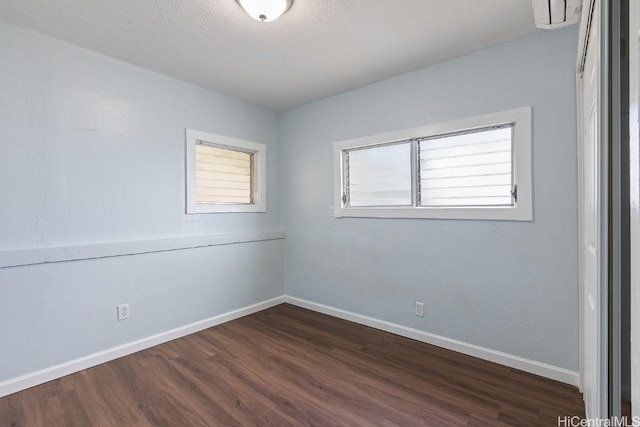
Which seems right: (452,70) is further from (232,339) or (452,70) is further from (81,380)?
(81,380)

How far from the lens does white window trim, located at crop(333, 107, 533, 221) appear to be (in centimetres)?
222

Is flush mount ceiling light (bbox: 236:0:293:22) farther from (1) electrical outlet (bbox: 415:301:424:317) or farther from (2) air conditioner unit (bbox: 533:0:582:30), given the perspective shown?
(1) electrical outlet (bbox: 415:301:424:317)

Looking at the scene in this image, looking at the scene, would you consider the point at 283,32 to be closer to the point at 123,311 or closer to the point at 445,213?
the point at 445,213

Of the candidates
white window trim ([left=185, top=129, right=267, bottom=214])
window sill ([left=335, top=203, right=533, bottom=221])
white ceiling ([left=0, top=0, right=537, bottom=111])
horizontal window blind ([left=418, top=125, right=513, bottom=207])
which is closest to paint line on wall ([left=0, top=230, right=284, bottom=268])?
white window trim ([left=185, top=129, right=267, bottom=214])

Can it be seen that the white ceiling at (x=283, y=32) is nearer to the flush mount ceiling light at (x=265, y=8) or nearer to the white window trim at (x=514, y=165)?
the flush mount ceiling light at (x=265, y=8)

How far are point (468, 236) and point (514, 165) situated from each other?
0.63 meters

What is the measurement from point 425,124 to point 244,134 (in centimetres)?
199

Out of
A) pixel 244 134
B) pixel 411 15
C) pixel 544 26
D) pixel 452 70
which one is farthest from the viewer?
pixel 244 134

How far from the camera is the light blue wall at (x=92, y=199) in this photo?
2.10 metres

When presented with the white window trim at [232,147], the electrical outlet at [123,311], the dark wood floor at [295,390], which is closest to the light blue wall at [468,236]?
the dark wood floor at [295,390]

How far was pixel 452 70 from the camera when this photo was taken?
257cm

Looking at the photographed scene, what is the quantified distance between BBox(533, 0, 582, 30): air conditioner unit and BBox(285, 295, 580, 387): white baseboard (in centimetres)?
221

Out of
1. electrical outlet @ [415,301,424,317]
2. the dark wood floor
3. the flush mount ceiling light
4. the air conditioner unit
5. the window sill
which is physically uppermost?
the flush mount ceiling light

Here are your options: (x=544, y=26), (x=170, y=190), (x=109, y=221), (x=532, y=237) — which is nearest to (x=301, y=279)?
(x=170, y=190)
